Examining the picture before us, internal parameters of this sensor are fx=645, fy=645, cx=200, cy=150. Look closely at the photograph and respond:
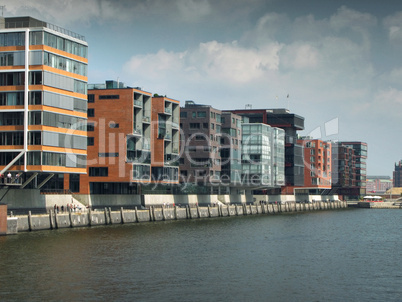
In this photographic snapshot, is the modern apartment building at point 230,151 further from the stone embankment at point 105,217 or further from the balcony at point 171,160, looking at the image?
the balcony at point 171,160

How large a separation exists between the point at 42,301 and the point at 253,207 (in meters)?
125

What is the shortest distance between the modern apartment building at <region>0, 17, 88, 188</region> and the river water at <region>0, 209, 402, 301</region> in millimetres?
15112

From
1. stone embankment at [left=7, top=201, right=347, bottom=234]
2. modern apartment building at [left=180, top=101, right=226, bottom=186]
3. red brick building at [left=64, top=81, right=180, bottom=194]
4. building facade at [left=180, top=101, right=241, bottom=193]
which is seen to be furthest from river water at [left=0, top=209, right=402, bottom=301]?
building facade at [left=180, top=101, right=241, bottom=193]

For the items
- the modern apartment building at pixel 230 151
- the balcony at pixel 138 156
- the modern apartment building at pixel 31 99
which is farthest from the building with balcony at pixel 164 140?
the modern apartment building at pixel 31 99

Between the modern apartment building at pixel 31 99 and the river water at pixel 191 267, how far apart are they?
1511 centimetres

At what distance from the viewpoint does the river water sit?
157 feet

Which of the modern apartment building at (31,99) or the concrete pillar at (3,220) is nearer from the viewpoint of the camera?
the concrete pillar at (3,220)

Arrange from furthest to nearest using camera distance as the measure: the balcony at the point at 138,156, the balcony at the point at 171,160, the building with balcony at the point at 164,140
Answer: the balcony at the point at 171,160
the building with balcony at the point at 164,140
the balcony at the point at 138,156

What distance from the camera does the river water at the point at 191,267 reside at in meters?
47.9

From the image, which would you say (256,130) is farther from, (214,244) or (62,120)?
(214,244)

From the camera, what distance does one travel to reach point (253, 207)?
16688 centimetres

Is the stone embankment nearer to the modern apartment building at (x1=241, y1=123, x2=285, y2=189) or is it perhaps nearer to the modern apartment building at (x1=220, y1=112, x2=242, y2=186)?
the modern apartment building at (x1=220, y1=112, x2=242, y2=186)

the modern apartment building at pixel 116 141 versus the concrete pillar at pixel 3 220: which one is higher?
the modern apartment building at pixel 116 141

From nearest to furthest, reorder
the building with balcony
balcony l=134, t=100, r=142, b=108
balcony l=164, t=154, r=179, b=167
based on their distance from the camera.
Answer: balcony l=134, t=100, r=142, b=108, the building with balcony, balcony l=164, t=154, r=179, b=167
